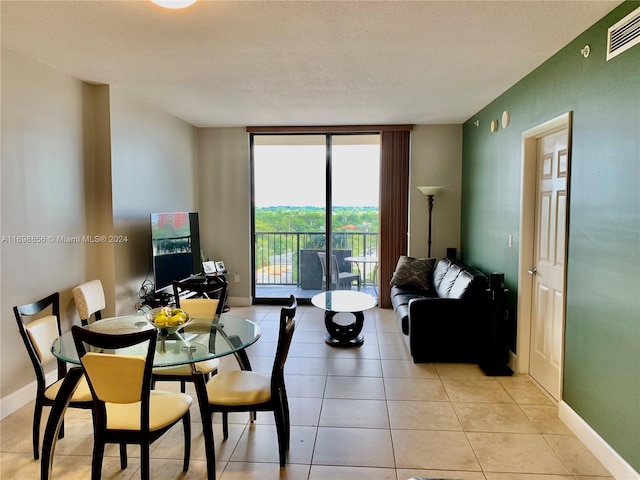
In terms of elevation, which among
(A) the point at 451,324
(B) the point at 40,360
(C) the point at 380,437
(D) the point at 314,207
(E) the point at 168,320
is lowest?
(C) the point at 380,437

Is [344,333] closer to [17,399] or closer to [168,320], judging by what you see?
[168,320]

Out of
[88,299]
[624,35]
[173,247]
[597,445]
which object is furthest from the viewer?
[173,247]

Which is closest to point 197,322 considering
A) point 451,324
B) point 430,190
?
point 451,324

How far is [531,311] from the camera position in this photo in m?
3.64

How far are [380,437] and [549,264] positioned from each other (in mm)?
1875

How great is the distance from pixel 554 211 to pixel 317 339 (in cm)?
265

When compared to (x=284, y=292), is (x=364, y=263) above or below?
above

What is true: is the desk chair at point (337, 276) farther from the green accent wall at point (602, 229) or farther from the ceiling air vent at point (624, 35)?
the ceiling air vent at point (624, 35)

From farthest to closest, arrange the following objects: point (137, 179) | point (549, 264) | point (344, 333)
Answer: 1. point (344, 333)
2. point (137, 179)
3. point (549, 264)

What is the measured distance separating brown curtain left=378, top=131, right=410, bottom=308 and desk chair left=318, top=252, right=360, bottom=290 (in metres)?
0.48

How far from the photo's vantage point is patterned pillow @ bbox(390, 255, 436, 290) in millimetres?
5234

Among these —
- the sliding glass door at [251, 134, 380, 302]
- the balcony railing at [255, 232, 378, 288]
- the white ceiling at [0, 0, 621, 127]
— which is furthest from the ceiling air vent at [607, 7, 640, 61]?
the balcony railing at [255, 232, 378, 288]

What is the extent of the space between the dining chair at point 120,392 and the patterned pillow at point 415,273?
12.1ft

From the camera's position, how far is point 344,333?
14.7 feet
